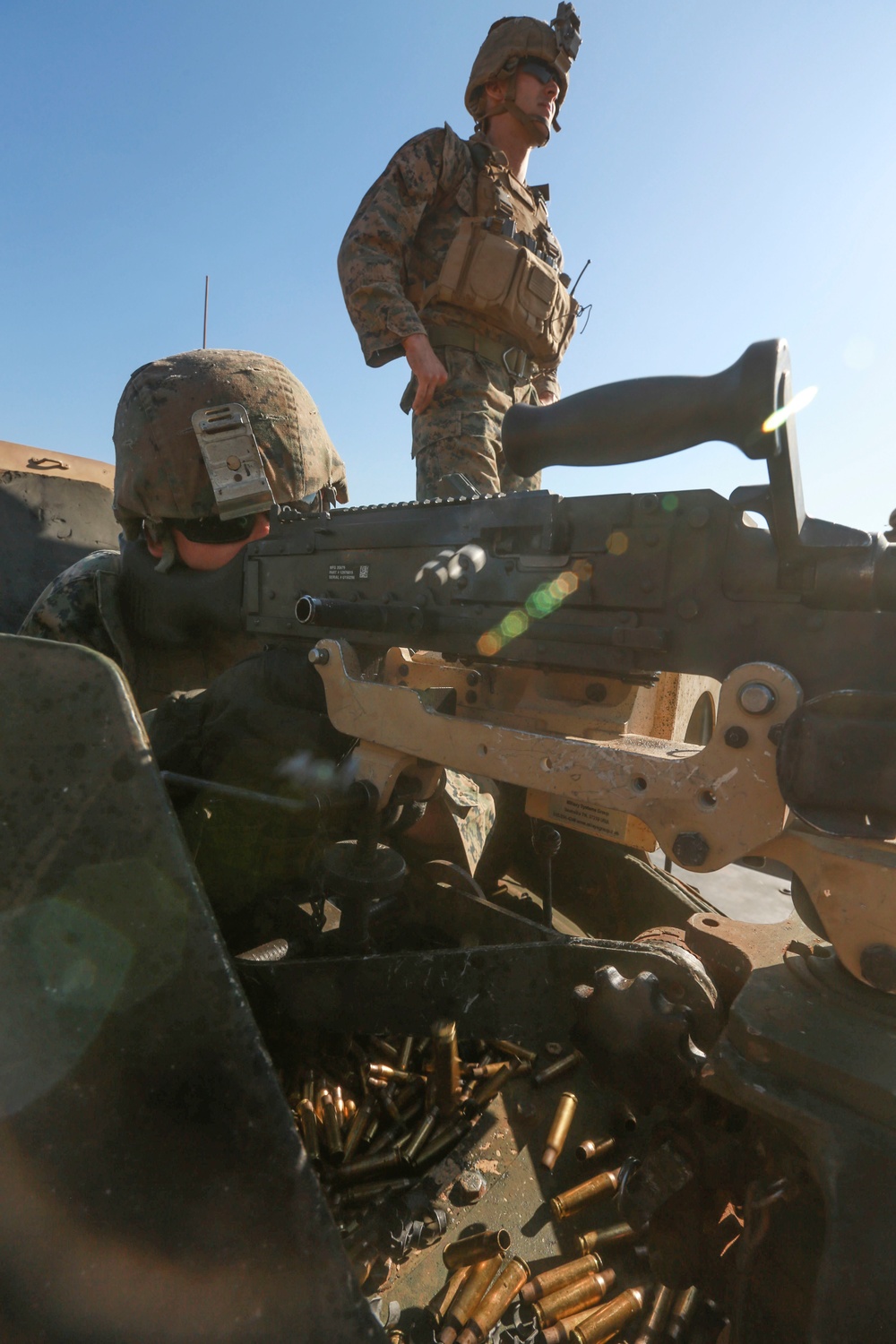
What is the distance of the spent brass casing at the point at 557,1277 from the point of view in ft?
3.60

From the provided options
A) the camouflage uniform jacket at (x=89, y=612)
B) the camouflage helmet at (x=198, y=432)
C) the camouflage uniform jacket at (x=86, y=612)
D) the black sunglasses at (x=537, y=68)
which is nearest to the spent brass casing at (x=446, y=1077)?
the camouflage helmet at (x=198, y=432)

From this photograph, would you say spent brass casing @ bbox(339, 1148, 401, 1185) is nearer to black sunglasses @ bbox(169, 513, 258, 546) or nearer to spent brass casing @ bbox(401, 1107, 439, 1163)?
spent brass casing @ bbox(401, 1107, 439, 1163)

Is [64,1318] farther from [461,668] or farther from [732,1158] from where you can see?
[461,668]

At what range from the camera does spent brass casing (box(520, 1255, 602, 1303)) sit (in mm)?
1099

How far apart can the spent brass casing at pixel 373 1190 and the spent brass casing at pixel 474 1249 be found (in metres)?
0.13

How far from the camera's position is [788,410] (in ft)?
3.43

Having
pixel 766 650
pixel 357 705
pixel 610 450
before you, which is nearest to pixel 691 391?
pixel 610 450

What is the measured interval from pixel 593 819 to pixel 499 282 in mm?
2811

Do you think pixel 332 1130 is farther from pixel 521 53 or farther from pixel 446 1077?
pixel 521 53

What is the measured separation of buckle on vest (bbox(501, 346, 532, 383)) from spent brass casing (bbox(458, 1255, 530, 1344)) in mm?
3611

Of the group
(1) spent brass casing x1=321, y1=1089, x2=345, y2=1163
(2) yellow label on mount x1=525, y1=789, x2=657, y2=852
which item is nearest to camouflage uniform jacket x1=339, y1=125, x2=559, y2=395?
(2) yellow label on mount x1=525, y1=789, x2=657, y2=852

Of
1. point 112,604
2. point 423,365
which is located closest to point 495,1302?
point 112,604

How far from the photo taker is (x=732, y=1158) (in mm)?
1216

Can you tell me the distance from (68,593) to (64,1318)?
9.01 feet
